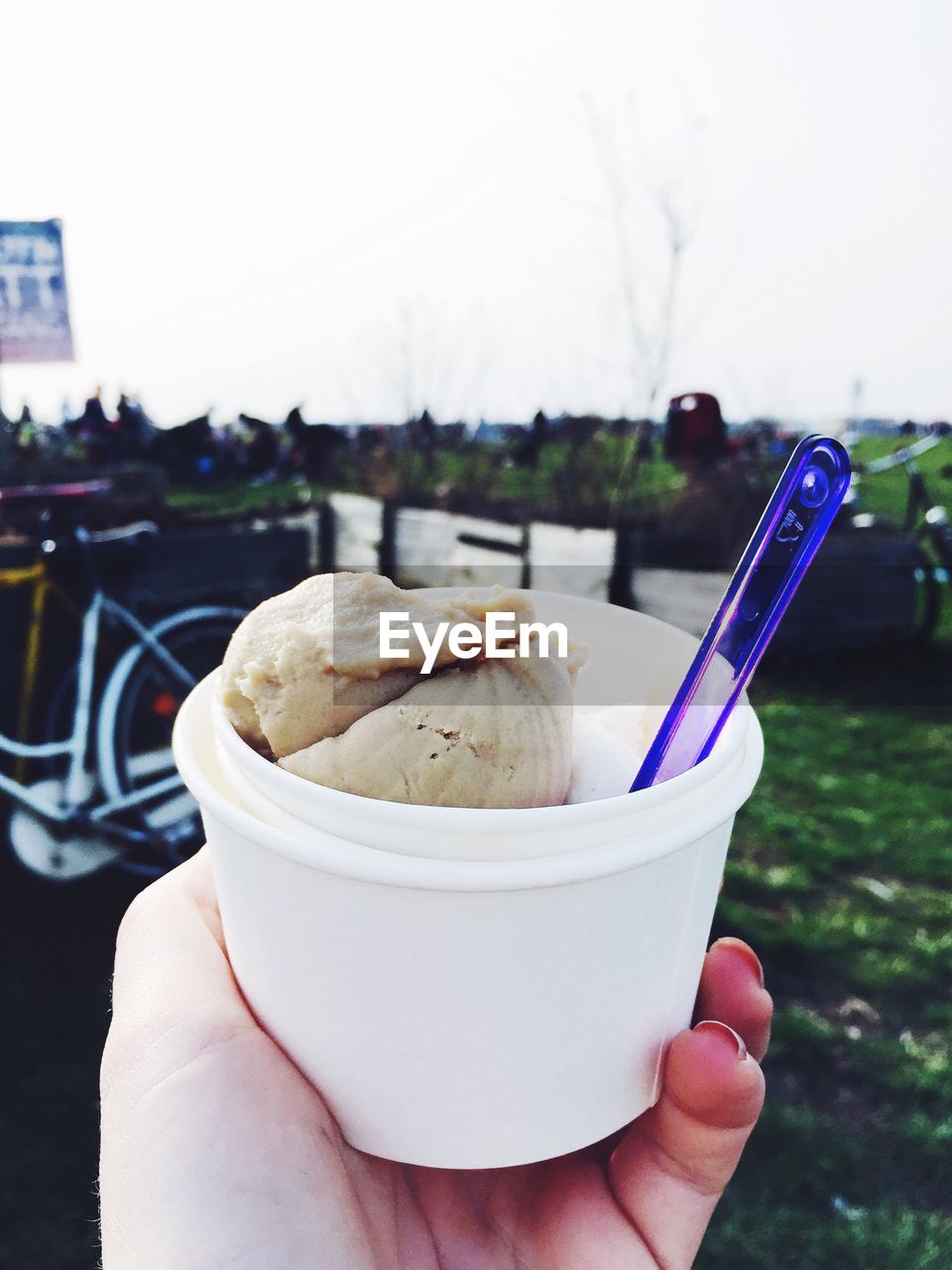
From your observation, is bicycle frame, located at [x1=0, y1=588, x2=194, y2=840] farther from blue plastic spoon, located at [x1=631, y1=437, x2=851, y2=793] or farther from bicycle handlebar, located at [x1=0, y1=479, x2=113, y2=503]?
blue plastic spoon, located at [x1=631, y1=437, x2=851, y2=793]

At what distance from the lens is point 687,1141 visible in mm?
1069

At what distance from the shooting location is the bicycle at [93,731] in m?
2.61

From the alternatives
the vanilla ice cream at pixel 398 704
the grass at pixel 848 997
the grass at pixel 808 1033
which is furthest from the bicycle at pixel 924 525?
the vanilla ice cream at pixel 398 704

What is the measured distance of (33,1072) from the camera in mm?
2166

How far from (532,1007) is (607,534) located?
373 cm

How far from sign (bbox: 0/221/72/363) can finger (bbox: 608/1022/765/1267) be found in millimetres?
2623

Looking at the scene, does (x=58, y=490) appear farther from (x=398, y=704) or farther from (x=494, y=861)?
(x=494, y=861)

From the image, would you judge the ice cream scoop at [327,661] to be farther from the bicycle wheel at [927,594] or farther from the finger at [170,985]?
the bicycle wheel at [927,594]

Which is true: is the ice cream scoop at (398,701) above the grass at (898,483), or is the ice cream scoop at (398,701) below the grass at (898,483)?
above

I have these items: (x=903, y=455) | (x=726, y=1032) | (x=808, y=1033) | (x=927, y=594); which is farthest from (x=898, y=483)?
(x=726, y=1032)

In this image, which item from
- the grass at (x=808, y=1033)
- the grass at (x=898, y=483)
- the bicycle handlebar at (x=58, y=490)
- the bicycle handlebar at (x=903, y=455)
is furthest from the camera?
the grass at (x=898, y=483)

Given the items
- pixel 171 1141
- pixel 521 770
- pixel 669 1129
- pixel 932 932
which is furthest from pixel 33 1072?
pixel 932 932

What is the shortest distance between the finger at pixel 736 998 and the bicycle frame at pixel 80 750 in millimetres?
1938

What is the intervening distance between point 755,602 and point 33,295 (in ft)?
8.33
